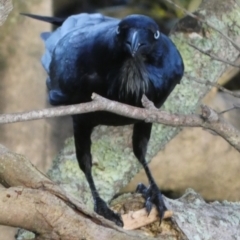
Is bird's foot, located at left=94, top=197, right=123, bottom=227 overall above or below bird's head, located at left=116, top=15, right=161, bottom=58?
below

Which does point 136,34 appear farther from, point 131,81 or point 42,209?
point 42,209

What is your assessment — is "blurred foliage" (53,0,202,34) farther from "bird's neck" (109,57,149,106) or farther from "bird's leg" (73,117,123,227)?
"bird's neck" (109,57,149,106)

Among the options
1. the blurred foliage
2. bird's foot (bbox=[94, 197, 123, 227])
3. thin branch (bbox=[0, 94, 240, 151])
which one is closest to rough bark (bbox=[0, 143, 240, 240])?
thin branch (bbox=[0, 94, 240, 151])

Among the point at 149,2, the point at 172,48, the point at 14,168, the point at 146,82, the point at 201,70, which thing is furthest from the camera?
the point at 149,2

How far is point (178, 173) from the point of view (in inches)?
119

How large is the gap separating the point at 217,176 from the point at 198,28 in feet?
2.81

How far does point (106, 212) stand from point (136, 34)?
499mm

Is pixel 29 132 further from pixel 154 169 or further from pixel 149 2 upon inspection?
pixel 149 2

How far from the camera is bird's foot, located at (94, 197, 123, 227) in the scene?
1.68m

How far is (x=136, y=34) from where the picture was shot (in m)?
1.76

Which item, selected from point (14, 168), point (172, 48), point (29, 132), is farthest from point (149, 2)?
point (14, 168)

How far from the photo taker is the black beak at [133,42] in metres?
1.75

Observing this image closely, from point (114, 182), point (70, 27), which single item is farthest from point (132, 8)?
point (114, 182)

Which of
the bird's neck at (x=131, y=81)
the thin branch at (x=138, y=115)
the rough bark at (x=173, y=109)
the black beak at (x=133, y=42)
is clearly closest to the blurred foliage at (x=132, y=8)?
the rough bark at (x=173, y=109)
